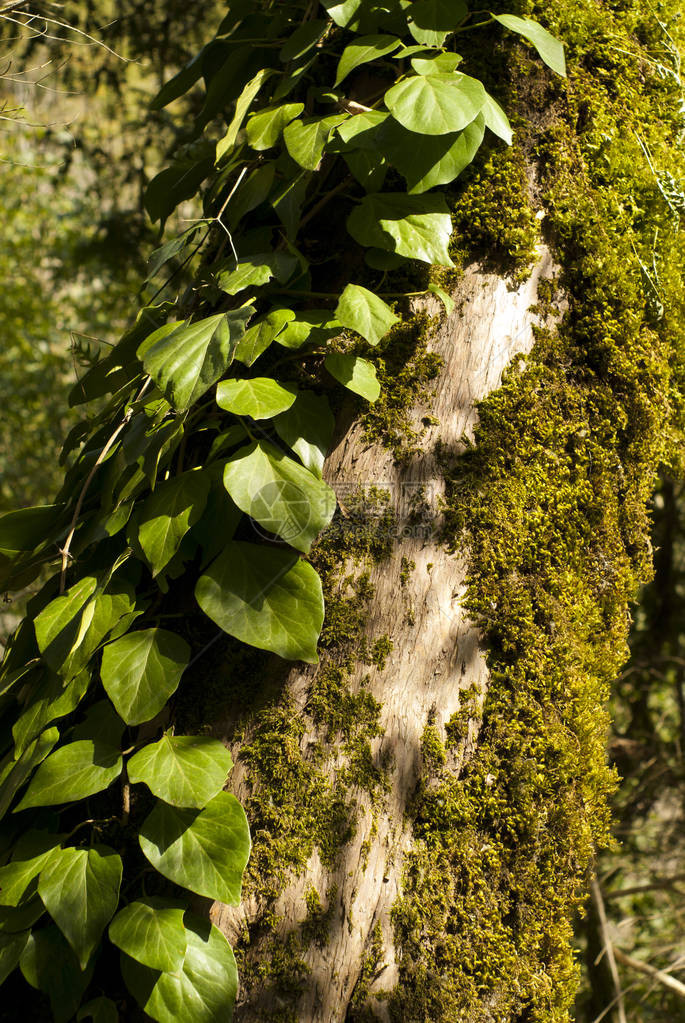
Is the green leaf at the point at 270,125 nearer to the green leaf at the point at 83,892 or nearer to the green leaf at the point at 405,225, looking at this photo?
the green leaf at the point at 405,225

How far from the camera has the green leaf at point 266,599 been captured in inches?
34.0

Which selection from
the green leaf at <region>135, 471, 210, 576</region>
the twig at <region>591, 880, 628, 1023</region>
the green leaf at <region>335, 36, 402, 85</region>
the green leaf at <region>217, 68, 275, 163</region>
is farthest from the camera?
the twig at <region>591, 880, 628, 1023</region>

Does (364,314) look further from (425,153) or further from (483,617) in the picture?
(483,617)

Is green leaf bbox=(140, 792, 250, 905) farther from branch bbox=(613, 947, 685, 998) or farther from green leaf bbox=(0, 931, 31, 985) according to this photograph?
branch bbox=(613, 947, 685, 998)

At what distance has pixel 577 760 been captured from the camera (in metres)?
1.01

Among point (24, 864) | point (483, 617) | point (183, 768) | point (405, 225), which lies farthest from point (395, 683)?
point (405, 225)

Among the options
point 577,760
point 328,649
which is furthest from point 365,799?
point 577,760

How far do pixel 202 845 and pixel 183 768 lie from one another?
0.08 m

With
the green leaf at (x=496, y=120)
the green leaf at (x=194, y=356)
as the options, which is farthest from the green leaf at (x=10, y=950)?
the green leaf at (x=496, y=120)

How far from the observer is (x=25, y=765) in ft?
3.04

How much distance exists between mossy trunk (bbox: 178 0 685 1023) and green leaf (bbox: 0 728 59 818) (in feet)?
0.63

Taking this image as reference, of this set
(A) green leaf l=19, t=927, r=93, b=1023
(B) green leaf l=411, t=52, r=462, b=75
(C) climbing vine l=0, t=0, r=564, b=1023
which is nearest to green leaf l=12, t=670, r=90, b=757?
(C) climbing vine l=0, t=0, r=564, b=1023

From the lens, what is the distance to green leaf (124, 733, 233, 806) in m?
0.82

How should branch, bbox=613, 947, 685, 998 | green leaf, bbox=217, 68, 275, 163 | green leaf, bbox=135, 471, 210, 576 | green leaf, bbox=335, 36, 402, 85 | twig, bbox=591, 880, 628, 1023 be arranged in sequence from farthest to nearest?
1. twig, bbox=591, 880, 628, 1023
2. branch, bbox=613, 947, 685, 998
3. green leaf, bbox=217, 68, 275, 163
4. green leaf, bbox=335, 36, 402, 85
5. green leaf, bbox=135, 471, 210, 576
